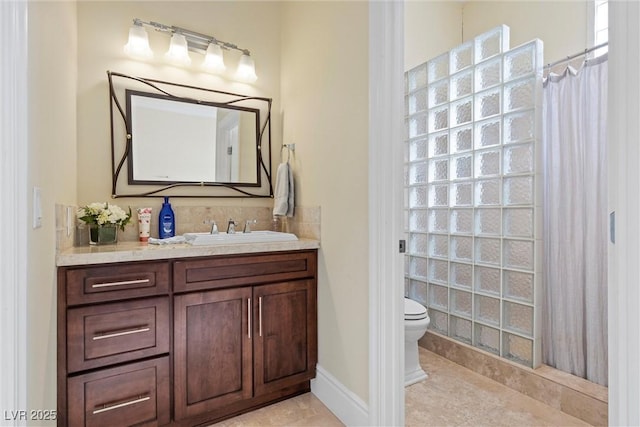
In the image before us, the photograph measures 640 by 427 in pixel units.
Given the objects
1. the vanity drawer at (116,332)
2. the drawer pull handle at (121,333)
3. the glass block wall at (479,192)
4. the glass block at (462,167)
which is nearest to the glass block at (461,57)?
the glass block wall at (479,192)

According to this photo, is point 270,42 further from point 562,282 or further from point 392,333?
point 562,282

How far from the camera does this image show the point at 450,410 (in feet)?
6.08

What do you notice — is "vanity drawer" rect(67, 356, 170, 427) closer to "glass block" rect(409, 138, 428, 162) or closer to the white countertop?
the white countertop

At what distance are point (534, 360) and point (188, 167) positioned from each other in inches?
94.4

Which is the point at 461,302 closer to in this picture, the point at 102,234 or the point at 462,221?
the point at 462,221

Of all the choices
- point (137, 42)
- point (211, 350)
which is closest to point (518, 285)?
point (211, 350)

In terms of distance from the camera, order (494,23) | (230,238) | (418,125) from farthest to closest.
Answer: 1. (494,23)
2. (418,125)
3. (230,238)

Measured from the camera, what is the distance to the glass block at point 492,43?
2199 mm

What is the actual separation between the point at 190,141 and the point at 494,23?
9.15 ft

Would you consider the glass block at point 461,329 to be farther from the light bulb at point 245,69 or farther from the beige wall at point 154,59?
the light bulb at point 245,69

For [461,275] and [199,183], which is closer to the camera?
[199,183]

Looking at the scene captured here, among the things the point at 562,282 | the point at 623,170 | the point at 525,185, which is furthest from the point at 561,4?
the point at 623,170

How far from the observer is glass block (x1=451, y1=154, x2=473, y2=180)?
2.38 meters

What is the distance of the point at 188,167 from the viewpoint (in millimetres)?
2156
